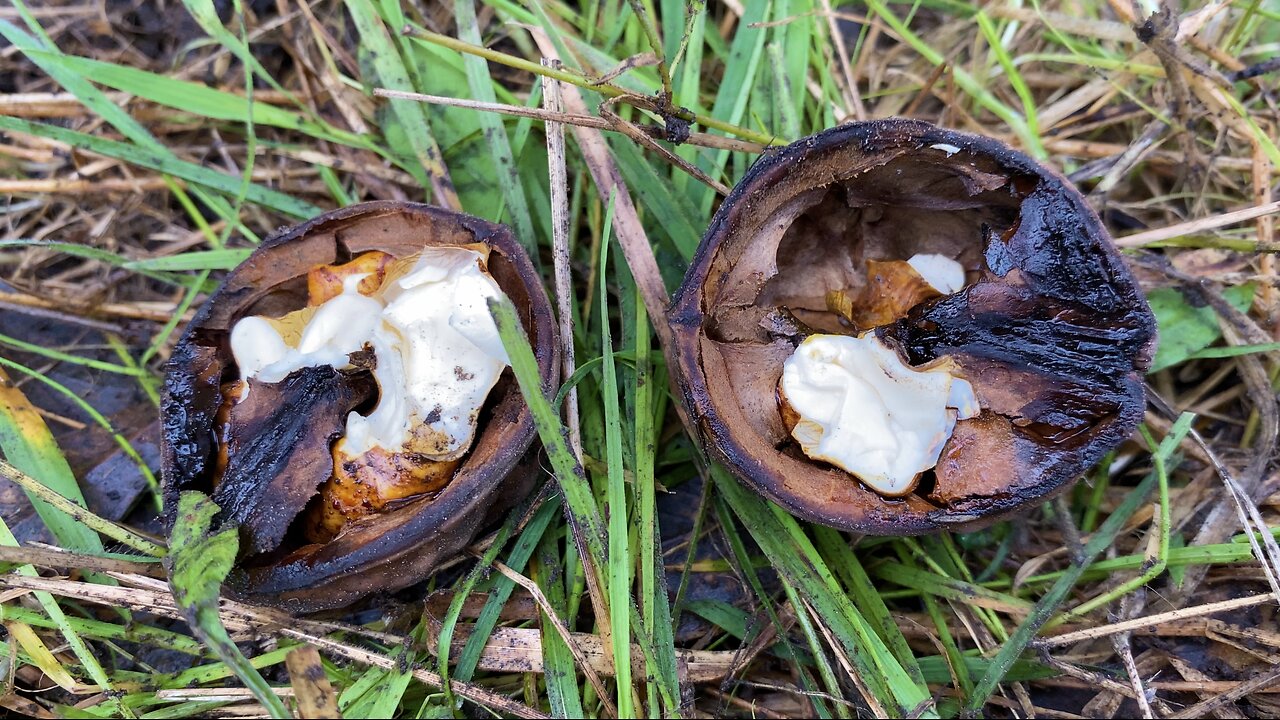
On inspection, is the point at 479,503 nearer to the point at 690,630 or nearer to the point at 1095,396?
the point at 690,630

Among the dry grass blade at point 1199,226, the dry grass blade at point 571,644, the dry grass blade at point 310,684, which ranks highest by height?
the dry grass blade at point 1199,226

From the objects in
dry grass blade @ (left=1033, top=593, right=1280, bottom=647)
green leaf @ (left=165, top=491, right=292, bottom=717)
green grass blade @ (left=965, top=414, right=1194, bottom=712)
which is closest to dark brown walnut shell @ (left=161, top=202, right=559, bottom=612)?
green leaf @ (left=165, top=491, right=292, bottom=717)

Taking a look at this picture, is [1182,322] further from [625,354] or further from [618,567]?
[618,567]

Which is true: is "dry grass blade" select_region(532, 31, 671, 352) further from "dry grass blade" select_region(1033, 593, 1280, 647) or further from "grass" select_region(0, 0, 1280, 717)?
"dry grass blade" select_region(1033, 593, 1280, 647)

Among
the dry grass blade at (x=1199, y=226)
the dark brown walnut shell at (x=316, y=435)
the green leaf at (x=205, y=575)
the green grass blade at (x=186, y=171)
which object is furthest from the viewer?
the green grass blade at (x=186, y=171)

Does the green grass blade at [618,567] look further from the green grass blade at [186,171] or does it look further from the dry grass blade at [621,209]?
the green grass blade at [186,171]

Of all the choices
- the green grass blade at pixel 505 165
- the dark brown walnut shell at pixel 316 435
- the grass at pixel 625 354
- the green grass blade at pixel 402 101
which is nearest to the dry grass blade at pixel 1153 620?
the grass at pixel 625 354

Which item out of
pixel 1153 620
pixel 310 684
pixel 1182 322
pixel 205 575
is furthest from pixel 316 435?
pixel 1182 322
